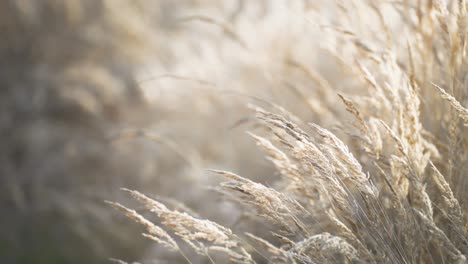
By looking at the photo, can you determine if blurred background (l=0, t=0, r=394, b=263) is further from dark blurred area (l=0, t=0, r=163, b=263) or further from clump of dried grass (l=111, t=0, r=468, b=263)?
clump of dried grass (l=111, t=0, r=468, b=263)

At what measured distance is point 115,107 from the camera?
12.7 ft

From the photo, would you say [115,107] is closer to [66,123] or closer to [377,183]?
[66,123]

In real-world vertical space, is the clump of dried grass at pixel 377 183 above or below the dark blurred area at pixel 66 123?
below

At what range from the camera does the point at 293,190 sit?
1625 millimetres

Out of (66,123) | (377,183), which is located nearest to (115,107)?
(66,123)

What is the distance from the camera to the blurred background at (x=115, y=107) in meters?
3.22

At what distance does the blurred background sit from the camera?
322cm

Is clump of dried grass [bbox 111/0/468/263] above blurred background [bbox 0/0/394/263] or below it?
below

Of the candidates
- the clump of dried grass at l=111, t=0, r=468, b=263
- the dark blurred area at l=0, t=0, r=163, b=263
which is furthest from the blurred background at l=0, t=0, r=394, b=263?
the clump of dried grass at l=111, t=0, r=468, b=263

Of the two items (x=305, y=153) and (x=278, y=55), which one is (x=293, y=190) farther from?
Result: (x=278, y=55)

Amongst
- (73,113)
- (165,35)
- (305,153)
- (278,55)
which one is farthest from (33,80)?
(305,153)

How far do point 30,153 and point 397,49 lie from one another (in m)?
2.25

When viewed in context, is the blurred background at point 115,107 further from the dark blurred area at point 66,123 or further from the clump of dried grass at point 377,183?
the clump of dried grass at point 377,183

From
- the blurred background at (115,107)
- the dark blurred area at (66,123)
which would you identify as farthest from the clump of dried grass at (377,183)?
the dark blurred area at (66,123)
